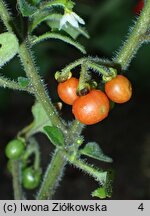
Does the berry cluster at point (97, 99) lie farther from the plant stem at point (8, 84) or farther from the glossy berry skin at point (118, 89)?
the plant stem at point (8, 84)

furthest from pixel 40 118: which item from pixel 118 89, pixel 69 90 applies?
pixel 118 89

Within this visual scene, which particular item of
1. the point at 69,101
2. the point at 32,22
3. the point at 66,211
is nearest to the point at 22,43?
the point at 32,22

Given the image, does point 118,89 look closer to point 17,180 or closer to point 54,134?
point 54,134

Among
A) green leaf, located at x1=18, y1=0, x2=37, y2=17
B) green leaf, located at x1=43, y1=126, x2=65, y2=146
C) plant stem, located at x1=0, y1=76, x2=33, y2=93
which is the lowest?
green leaf, located at x1=43, y1=126, x2=65, y2=146

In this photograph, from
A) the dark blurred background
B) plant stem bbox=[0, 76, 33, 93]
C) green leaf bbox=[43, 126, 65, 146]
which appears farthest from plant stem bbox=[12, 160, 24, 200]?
the dark blurred background

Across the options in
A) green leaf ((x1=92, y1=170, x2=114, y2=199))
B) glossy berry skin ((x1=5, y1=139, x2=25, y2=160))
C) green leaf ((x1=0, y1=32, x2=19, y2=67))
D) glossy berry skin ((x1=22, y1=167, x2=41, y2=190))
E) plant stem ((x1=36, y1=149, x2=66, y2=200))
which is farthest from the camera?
glossy berry skin ((x1=22, y1=167, x2=41, y2=190))

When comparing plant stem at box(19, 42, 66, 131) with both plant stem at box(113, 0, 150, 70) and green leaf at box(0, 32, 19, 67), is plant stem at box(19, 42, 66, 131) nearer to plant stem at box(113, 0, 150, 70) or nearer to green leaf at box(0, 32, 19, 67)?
green leaf at box(0, 32, 19, 67)
